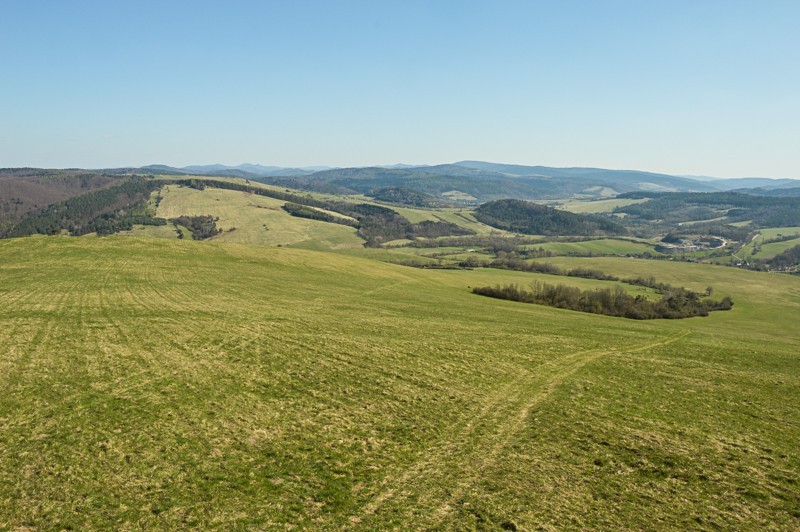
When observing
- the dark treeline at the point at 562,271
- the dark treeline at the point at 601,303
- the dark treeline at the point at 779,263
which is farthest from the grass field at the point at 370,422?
the dark treeline at the point at 779,263

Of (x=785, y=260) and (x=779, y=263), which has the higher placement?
(x=785, y=260)

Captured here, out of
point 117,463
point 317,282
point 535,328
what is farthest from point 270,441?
point 317,282

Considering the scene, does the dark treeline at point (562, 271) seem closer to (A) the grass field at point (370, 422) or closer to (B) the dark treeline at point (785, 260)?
(A) the grass field at point (370, 422)

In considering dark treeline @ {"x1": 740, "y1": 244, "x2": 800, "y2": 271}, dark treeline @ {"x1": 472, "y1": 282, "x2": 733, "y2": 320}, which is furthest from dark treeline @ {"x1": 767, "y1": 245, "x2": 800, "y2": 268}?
dark treeline @ {"x1": 472, "y1": 282, "x2": 733, "y2": 320}

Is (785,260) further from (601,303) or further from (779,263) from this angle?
(601,303)

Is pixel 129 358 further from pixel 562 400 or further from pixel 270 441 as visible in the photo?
pixel 562 400

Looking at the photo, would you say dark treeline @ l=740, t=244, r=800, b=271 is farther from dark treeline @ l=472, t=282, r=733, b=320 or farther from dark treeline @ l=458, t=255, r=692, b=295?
dark treeline @ l=472, t=282, r=733, b=320

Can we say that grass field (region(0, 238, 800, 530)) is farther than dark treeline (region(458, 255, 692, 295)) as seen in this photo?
No

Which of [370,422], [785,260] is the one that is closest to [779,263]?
[785,260]
